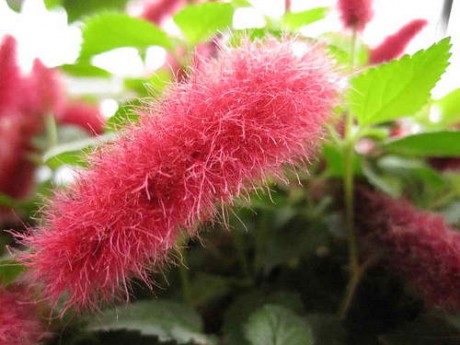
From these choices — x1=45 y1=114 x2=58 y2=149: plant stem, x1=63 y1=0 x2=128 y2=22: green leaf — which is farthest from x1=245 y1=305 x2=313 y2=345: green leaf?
x1=63 y1=0 x2=128 y2=22: green leaf

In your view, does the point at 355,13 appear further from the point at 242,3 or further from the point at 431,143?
the point at 242,3

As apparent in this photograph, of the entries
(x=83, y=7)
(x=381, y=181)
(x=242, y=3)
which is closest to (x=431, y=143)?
(x=381, y=181)

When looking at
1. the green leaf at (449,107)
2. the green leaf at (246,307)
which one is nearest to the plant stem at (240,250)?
the green leaf at (246,307)

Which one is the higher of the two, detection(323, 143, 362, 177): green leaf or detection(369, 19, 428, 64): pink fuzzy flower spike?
detection(369, 19, 428, 64): pink fuzzy flower spike

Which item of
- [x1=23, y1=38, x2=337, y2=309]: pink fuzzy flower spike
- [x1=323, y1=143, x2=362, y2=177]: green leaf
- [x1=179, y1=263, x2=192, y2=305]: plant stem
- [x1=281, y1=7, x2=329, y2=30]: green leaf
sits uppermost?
[x1=281, y1=7, x2=329, y2=30]: green leaf

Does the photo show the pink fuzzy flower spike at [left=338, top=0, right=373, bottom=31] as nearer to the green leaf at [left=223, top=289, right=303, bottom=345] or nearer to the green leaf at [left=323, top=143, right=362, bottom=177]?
the green leaf at [left=323, top=143, right=362, bottom=177]

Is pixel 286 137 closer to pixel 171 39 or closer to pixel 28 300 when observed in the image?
pixel 28 300
